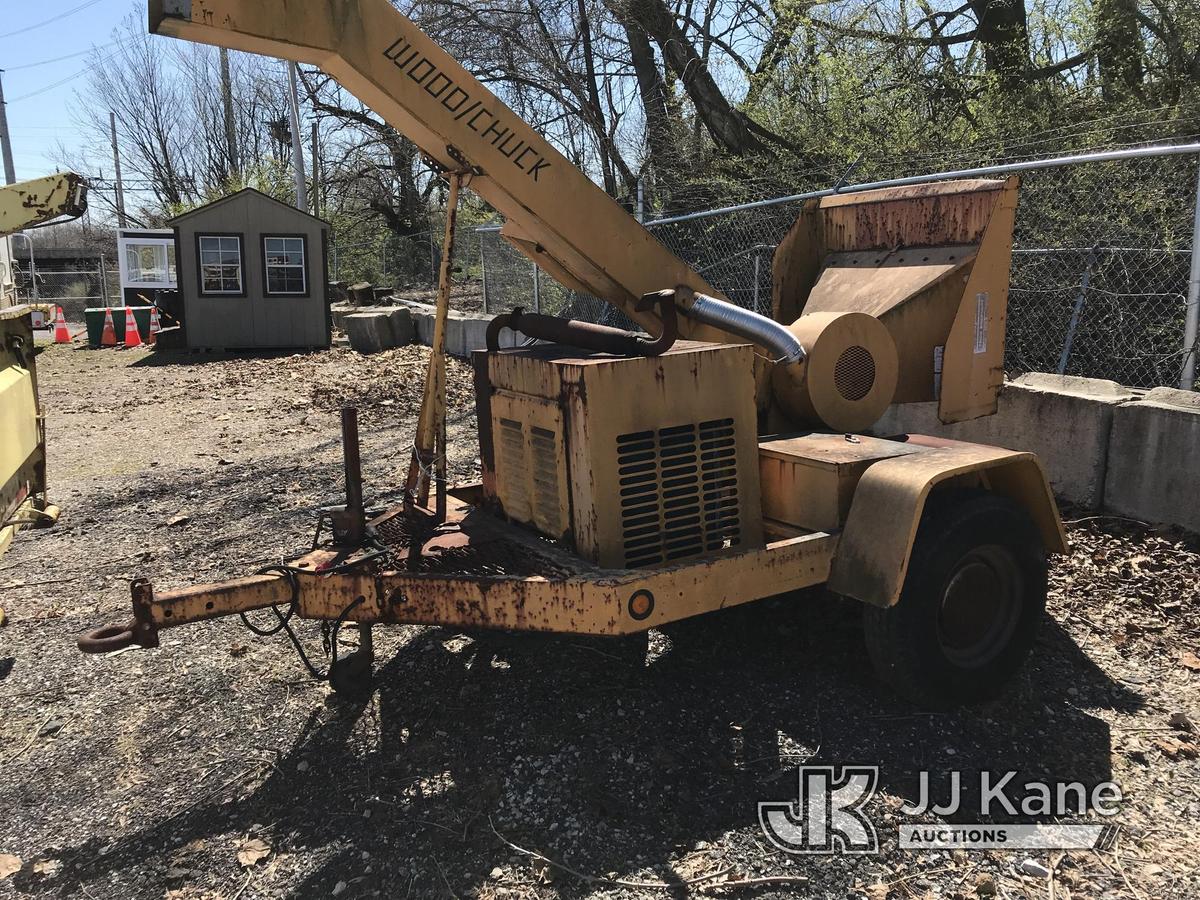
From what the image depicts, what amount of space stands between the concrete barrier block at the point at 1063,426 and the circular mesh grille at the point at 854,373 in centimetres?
131

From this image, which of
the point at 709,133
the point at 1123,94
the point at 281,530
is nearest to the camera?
the point at 281,530

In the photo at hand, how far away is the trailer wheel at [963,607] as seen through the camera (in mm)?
3633

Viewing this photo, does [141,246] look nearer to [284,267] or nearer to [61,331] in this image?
[61,331]

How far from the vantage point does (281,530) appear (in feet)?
20.7

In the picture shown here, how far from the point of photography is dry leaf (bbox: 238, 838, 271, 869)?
2.99 metres

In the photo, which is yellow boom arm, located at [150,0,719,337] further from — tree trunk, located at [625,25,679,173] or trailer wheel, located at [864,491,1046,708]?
tree trunk, located at [625,25,679,173]

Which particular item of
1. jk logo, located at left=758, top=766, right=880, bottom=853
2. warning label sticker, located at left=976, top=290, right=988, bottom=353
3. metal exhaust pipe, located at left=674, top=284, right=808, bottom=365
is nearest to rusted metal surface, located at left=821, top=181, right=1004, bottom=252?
warning label sticker, located at left=976, top=290, right=988, bottom=353

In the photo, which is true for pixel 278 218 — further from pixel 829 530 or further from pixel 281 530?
pixel 829 530

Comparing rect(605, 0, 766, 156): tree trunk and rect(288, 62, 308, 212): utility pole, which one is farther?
rect(288, 62, 308, 212): utility pole

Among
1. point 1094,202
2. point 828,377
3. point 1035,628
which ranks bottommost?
point 1035,628

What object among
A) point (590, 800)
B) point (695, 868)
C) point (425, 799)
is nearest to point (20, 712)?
point (425, 799)

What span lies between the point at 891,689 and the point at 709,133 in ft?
36.7

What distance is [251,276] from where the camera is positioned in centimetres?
1811

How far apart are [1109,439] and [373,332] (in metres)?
13.6
